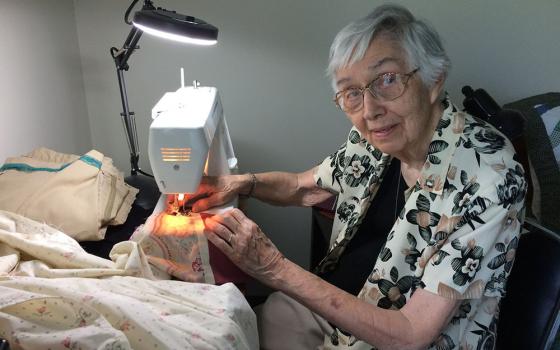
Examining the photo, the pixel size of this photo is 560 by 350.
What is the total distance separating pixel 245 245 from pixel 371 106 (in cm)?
44

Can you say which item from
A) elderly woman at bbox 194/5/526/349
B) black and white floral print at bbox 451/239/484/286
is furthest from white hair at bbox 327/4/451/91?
black and white floral print at bbox 451/239/484/286

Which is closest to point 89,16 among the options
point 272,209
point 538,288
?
point 272,209

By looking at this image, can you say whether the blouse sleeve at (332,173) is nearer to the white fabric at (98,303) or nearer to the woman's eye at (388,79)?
the woman's eye at (388,79)

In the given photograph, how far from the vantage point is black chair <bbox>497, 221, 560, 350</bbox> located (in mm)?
1006

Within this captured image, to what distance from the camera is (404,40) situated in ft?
3.32

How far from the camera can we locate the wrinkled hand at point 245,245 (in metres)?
1.01

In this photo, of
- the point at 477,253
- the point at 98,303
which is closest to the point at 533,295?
the point at 477,253

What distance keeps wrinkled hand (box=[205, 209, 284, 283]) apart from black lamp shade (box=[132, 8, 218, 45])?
460mm

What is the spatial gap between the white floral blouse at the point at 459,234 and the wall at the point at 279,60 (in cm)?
90

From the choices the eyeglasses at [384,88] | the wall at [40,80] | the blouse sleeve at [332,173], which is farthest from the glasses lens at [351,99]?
the wall at [40,80]

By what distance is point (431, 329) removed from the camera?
958mm

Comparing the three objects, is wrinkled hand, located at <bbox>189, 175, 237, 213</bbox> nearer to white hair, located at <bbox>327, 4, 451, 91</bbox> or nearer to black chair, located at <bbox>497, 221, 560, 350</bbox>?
white hair, located at <bbox>327, 4, 451, 91</bbox>

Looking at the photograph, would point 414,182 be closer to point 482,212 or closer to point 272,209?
point 482,212

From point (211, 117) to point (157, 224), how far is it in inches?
11.7
